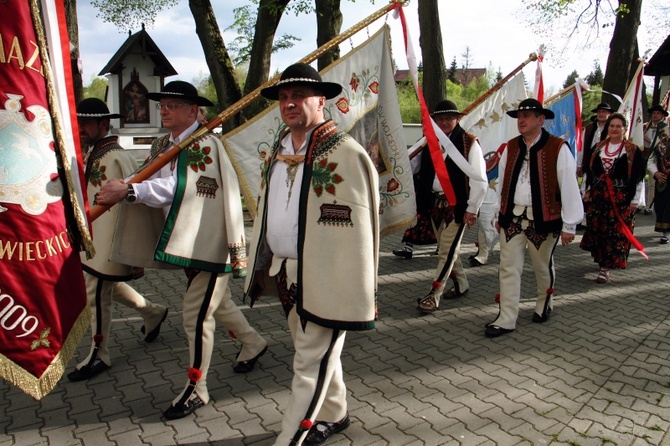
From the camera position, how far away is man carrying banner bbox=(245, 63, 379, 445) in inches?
113

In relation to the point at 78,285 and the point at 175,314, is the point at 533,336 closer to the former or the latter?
the point at 175,314

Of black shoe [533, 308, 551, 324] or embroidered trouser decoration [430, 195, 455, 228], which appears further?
embroidered trouser decoration [430, 195, 455, 228]

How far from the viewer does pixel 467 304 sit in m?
6.08

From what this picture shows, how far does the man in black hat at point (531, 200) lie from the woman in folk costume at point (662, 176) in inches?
188

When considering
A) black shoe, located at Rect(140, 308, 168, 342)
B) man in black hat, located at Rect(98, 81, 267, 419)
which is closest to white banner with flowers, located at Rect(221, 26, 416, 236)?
man in black hat, located at Rect(98, 81, 267, 419)

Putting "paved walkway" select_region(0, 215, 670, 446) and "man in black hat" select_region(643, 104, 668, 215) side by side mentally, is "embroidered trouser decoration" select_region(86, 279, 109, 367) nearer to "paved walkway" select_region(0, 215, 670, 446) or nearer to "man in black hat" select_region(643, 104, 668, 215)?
"paved walkway" select_region(0, 215, 670, 446)

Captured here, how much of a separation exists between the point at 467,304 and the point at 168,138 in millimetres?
3644

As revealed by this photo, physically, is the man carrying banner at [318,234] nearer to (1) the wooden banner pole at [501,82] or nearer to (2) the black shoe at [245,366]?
(2) the black shoe at [245,366]

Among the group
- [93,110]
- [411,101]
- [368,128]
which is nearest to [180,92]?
[93,110]

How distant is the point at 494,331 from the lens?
509cm

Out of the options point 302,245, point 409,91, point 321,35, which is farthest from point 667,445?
point 409,91

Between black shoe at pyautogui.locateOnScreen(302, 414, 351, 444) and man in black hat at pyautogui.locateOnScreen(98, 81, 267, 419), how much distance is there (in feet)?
2.77

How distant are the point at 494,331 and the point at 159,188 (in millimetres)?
3179

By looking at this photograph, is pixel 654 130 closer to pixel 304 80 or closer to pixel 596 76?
pixel 304 80
